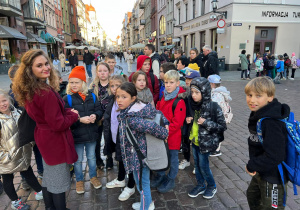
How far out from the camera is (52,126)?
6.40 feet

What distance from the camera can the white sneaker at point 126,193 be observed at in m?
2.85

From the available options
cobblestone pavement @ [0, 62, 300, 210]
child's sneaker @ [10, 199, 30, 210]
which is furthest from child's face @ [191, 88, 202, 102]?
child's sneaker @ [10, 199, 30, 210]

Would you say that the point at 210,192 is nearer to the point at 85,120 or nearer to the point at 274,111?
the point at 274,111

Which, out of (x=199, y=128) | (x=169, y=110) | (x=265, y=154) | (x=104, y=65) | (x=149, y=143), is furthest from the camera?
(x=104, y=65)

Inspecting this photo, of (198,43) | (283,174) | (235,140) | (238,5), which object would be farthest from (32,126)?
(198,43)

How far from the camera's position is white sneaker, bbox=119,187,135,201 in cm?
285

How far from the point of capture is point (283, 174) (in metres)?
1.80

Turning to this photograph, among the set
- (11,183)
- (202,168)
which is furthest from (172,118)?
(11,183)

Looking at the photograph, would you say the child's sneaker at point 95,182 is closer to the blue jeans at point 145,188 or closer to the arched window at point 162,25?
the blue jeans at point 145,188

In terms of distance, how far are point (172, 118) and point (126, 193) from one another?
1.25m

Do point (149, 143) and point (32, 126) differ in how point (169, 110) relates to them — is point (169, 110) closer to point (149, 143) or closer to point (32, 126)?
point (149, 143)

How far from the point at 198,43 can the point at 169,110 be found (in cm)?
2167

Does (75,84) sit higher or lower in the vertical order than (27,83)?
lower

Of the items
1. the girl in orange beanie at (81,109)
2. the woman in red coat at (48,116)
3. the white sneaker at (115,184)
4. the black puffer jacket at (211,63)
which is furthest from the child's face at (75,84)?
the black puffer jacket at (211,63)
